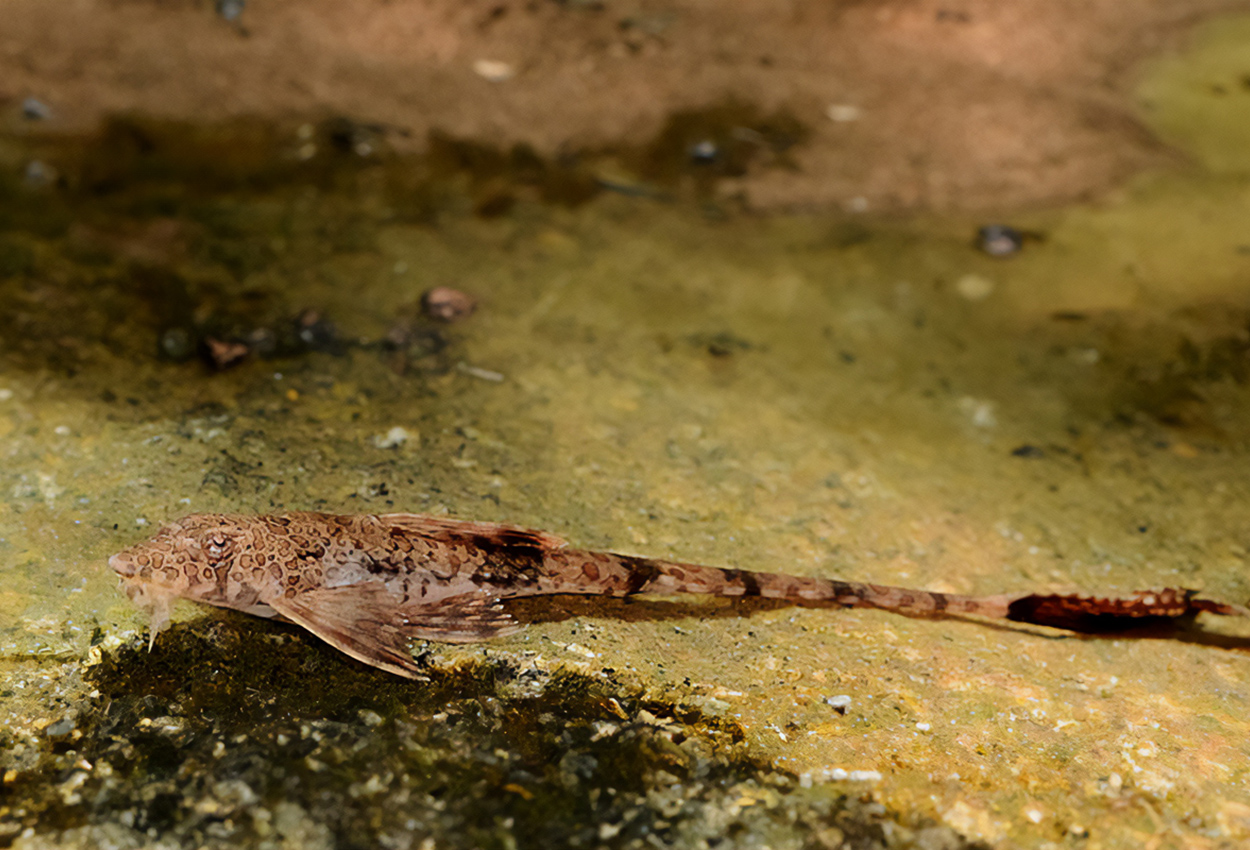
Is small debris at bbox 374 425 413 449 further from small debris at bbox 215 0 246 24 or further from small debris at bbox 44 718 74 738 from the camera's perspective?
small debris at bbox 215 0 246 24

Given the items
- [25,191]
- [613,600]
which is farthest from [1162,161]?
[25,191]

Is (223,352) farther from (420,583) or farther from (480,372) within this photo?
(420,583)

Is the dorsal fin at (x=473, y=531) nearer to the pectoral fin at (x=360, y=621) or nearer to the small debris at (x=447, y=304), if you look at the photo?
the pectoral fin at (x=360, y=621)

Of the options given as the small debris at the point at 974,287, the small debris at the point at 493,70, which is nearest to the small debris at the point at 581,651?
the small debris at the point at 974,287

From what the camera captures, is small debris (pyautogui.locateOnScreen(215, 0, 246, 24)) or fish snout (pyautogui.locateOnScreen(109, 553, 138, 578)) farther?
small debris (pyautogui.locateOnScreen(215, 0, 246, 24))

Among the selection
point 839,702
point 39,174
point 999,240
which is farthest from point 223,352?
point 999,240

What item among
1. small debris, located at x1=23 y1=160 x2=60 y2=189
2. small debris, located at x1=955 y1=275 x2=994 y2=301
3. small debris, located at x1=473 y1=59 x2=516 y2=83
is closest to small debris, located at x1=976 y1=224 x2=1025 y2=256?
small debris, located at x1=955 y1=275 x2=994 y2=301
